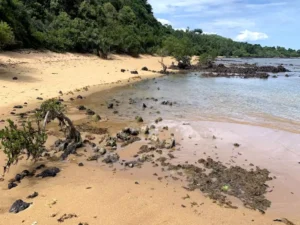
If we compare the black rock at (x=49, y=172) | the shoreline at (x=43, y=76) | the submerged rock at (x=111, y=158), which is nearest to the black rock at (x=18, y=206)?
the black rock at (x=49, y=172)

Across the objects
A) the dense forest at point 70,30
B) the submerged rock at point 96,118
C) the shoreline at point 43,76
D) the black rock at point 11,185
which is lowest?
the black rock at point 11,185

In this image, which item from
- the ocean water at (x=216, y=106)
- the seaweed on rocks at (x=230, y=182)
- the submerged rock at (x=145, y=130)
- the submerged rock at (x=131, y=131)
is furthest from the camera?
the ocean water at (x=216, y=106)

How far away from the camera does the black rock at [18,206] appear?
7127mm

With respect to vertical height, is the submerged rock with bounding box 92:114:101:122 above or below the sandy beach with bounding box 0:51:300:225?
above

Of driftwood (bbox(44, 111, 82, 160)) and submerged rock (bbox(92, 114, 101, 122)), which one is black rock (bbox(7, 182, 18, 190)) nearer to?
driftwood (bbox(44, 111, 82, 160))

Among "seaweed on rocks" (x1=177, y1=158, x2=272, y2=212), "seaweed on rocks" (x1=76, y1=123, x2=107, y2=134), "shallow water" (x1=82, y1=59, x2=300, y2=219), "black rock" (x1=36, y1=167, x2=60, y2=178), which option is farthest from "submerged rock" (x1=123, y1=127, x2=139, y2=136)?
"black rock" (x1=36, y1=167, x2=60, y2=178)

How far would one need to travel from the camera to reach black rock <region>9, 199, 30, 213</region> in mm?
7127

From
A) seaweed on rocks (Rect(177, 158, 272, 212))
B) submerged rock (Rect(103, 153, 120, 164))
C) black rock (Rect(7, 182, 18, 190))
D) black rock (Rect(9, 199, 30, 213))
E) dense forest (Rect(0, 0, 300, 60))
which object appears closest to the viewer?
black rock (Rect(9, 199, 30, 213))

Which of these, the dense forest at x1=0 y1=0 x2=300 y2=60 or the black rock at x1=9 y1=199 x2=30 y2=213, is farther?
the dense forest at x1=0 y1=0 x2=300 y2=60

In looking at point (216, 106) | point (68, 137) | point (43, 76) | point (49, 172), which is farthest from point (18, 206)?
point (43, 76)

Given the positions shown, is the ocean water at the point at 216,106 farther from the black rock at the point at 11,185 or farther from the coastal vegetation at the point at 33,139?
the black rock at the point at 11,185

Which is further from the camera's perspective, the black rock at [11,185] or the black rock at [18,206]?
the black rock at [11,185]

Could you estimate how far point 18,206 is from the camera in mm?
7211

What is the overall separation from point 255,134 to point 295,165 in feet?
12.5
